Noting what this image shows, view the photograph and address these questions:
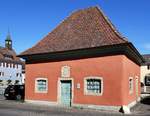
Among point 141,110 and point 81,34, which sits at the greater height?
point 81,34

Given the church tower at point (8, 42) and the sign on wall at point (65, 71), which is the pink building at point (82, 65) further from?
the church tower at point (8, 42)

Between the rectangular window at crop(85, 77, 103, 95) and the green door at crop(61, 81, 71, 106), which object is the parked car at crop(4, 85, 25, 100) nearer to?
the green door at crop(61, 81, 71, 106)

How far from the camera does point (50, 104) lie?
83.9 ft

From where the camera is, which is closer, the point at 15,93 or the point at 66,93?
the point at 66,93

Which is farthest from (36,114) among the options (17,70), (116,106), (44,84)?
(17,70)

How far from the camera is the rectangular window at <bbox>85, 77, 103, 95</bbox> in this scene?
23.0m

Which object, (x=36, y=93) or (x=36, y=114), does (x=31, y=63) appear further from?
(x=36, y=114)

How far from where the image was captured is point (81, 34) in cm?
2541

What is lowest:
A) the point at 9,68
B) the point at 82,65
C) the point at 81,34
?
the point at 82,65

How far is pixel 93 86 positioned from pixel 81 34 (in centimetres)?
457

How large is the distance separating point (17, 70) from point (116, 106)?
67715 millimetres

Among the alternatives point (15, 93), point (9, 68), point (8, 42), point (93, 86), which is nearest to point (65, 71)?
point (93, 86)

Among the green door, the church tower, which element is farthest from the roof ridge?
the church tower

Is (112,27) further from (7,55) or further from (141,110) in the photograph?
(7,55)
